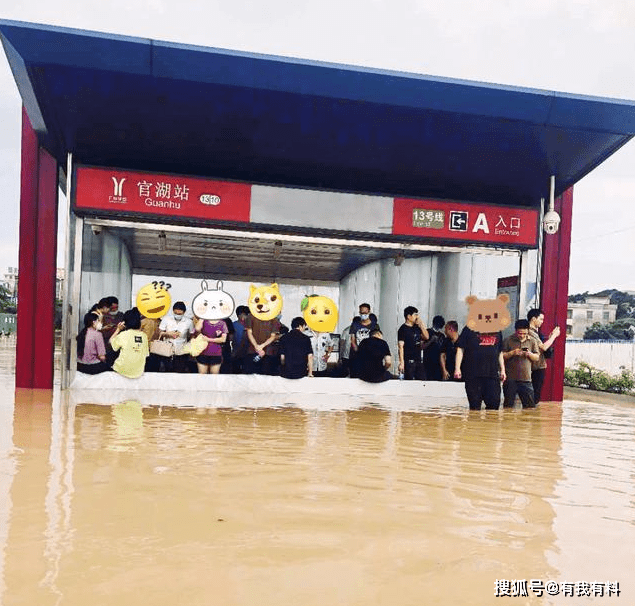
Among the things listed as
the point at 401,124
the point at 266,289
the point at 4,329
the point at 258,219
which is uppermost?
the point at 401,124

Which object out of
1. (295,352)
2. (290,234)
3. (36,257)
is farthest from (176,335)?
(36,257)

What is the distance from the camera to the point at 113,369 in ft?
36.7

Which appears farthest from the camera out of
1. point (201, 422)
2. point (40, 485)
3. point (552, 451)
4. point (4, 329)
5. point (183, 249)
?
point (4, 329)

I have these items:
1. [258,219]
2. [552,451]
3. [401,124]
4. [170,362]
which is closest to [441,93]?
[401,124]

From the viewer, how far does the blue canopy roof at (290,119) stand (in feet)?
28.3

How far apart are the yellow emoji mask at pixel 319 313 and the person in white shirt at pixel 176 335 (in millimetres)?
1940

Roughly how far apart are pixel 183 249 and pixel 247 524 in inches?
488

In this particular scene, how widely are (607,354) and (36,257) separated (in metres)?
14.6

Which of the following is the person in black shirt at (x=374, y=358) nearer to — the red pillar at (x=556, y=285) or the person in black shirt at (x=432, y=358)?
the person in black shirt at (x=432, y=358)

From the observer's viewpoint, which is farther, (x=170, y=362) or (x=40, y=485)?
(x=170, y=362)

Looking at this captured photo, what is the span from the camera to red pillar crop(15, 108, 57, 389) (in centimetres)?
1180

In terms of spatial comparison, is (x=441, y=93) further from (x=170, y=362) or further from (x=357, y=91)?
(x=170, y=362)

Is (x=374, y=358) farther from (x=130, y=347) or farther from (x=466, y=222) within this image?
(x=130, y=347)

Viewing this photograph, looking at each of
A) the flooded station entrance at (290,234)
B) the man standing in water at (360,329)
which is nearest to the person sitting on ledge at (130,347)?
the flooded station entrance at (290,234)
